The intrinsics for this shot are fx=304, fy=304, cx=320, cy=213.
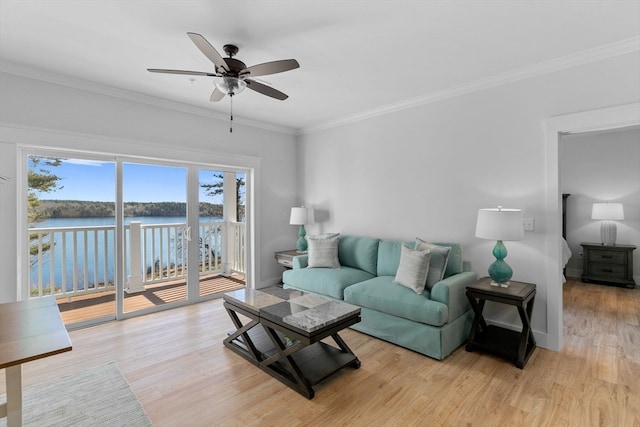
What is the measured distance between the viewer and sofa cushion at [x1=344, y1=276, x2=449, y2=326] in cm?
265

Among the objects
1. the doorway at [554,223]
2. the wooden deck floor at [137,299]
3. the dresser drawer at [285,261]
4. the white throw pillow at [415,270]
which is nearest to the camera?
the doorway at [554,223]

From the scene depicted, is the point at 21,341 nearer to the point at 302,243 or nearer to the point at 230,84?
the point at 230,84

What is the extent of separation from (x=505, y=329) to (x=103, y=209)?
4568 mm

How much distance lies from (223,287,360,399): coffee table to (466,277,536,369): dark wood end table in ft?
3.88

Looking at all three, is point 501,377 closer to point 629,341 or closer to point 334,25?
point 629,341

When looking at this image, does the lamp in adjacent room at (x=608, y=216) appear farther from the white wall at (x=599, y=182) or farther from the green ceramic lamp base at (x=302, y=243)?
the green ceramic lamp base at (x=302, y=243)

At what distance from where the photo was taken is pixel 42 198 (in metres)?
3.18

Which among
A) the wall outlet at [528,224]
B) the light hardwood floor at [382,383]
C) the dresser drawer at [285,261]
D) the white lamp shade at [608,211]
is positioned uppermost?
the white lamp shade at [608,211]

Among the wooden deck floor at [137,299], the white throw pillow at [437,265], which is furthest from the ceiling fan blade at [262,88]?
the wooden deck floor at [137,299]

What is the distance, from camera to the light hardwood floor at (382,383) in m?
1.94

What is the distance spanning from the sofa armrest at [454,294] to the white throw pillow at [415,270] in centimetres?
17

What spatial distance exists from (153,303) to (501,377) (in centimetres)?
389

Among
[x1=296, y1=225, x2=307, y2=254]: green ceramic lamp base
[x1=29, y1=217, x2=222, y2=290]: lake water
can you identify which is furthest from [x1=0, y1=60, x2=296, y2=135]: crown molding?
[x1=296, y1=225, x2=307, y2=254]: green ceramic lamp base

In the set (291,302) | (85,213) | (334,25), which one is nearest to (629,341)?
(291,302)
